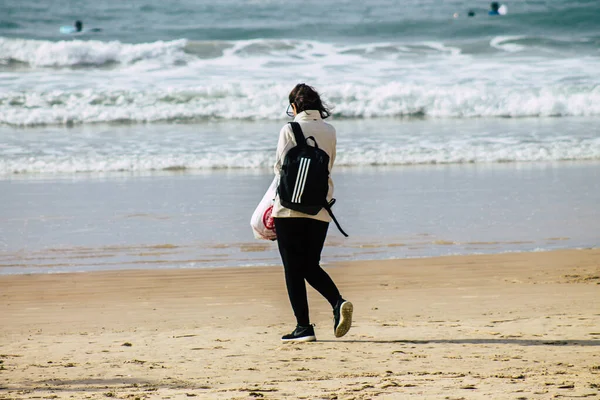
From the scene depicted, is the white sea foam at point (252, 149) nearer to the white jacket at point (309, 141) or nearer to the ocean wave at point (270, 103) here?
the ocean wave at point (270, 103)

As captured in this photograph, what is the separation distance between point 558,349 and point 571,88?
17.0m

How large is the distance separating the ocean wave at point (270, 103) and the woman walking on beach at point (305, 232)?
1458 centimetres

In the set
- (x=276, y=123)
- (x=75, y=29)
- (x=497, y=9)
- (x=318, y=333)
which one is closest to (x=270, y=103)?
(x=276, y=123)

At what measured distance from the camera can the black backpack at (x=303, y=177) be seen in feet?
14.9

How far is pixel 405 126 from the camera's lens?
17.6 metres

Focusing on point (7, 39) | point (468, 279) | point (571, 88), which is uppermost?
point (7, 39)

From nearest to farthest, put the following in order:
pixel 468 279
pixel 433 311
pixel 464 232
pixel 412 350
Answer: pixel 412 350 < pixel 433 311 < pixel 468 279 < pixel 464 232

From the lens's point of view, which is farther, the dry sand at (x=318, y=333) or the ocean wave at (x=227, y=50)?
the ocean wave at (x=227, y=50)

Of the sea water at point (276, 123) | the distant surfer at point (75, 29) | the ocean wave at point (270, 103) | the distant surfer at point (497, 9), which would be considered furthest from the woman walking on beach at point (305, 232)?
the distant surfer at point (497, 9)

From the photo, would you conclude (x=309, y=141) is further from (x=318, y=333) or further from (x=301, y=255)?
(x=318, y=333)

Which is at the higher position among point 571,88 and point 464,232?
point 571,88

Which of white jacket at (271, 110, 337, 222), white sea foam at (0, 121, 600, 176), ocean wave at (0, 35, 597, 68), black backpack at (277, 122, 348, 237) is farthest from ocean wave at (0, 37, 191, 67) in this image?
black backpack at (277, 122, 348, 237)

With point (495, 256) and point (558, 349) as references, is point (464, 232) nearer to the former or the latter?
point (495, 256)

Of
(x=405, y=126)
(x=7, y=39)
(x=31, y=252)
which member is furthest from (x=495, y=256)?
(x=7, y=39)
